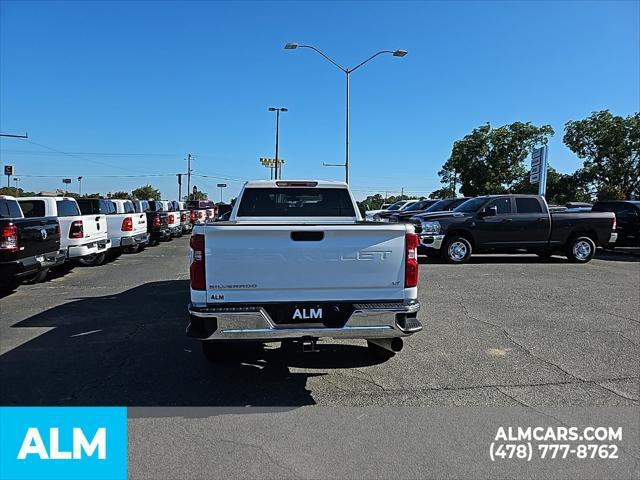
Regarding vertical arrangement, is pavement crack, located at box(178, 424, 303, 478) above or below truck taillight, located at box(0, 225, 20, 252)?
below

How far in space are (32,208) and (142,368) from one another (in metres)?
7.45

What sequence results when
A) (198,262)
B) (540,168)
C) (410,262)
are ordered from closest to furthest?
(198,262), (410,262), (540,168)

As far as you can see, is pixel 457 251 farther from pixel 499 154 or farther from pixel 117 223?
pixel 499 154

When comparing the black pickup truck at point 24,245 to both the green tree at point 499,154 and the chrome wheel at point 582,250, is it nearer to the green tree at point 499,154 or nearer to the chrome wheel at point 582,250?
the chrome wheel at point 582,250

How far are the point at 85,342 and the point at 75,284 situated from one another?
500 cm

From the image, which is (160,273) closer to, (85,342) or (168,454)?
(85,342)

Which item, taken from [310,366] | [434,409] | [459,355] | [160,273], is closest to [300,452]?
[434,409]

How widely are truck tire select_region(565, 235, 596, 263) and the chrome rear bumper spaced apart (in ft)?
39.9

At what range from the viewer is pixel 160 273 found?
12.1 metres

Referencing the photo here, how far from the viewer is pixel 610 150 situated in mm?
44344

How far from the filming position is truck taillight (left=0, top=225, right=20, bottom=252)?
8219 mm

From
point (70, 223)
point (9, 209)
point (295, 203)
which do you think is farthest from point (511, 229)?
point (9, 209)

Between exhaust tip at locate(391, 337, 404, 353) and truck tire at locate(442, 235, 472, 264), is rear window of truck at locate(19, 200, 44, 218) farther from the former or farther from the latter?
truck tire at locate(442, 235, 472, 264)

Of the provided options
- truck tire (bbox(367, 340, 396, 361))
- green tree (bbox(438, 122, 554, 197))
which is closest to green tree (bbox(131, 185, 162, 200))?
green tree (bbox(438, 122, 554, 197))
